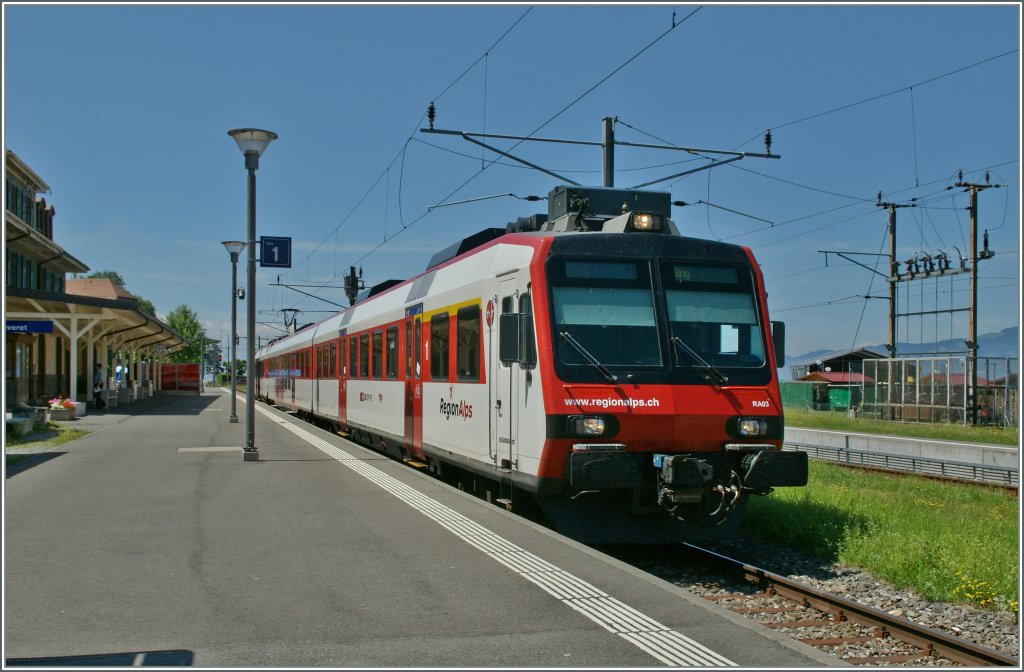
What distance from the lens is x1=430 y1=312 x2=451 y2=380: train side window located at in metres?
12.7

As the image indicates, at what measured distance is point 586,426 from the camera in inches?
350

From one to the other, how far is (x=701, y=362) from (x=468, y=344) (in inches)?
125

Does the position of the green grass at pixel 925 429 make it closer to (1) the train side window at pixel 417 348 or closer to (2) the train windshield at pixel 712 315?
(1) the train side window at pixel 417 348

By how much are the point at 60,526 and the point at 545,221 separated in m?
5.97

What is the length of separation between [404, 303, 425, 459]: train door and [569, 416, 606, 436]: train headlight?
551 cm

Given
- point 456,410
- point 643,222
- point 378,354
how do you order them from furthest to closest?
1. point 378,354
2. point 456,410
3. point 643,222

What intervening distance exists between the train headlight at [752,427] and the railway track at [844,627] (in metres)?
1.21

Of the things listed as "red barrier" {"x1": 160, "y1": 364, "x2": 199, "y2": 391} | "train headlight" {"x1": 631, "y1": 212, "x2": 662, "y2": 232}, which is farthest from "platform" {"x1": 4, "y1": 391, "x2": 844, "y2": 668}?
"red barrier" {"x1": 160, "y1": 364, "x2": 199, "y2": 391}

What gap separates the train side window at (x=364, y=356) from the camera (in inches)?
752

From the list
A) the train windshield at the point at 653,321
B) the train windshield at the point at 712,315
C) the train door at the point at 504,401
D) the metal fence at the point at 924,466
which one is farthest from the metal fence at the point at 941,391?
the train door at the point at 504,401

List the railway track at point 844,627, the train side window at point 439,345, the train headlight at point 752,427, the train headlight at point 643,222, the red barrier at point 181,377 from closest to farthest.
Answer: the railway track at point 844,627 < the train headlight at point 752,427 < the train headlight at point 643,222 < the train side window at point 439,345 < the red barrier at point 181,377

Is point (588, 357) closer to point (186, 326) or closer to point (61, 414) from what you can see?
point (61, 414)

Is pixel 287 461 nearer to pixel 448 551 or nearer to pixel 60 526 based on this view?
pixel 60 526

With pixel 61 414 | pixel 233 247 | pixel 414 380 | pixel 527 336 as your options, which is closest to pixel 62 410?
pixel 61 414
